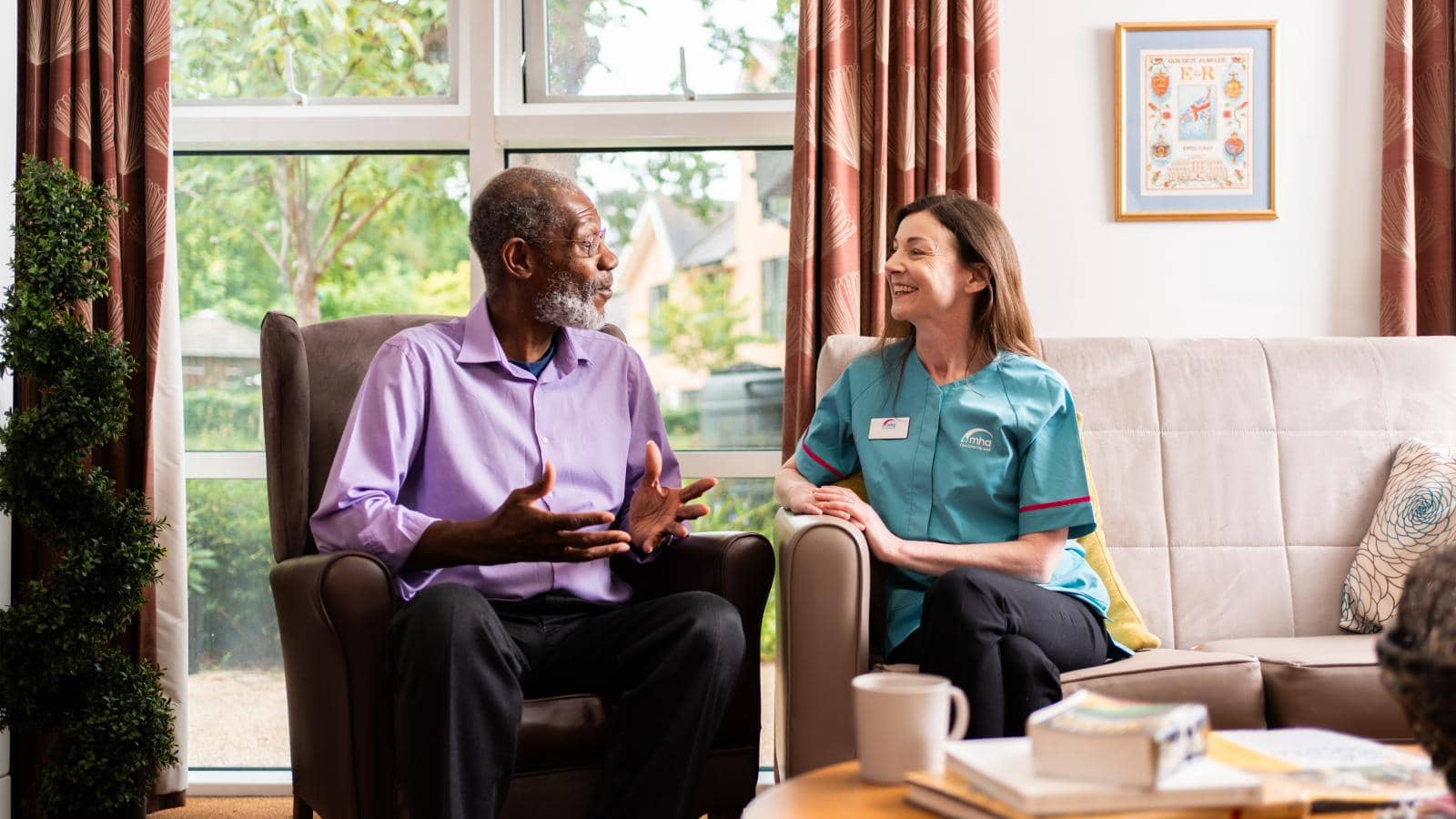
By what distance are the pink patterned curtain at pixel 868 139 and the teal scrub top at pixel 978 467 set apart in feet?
1.93

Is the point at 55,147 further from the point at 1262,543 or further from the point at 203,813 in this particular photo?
the point at 1262,543

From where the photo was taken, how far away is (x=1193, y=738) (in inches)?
39.7

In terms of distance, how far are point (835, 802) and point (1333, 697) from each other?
3.81 feet

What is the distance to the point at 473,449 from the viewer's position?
2.06 metres

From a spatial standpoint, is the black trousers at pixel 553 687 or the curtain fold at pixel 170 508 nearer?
the black trousers at pixel 553 687

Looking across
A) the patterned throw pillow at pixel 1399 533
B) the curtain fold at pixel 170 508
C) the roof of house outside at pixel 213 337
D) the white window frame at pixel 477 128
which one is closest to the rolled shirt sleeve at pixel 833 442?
the white window frame at pixel 477 128

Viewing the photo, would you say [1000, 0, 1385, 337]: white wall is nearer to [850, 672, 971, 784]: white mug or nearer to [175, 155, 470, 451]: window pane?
[175, 155, 470, 451]: window pane

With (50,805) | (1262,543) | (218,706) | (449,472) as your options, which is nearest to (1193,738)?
(449,472)

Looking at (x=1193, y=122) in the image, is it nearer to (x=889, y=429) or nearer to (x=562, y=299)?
(x=889, y=429)

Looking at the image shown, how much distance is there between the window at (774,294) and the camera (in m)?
3.07

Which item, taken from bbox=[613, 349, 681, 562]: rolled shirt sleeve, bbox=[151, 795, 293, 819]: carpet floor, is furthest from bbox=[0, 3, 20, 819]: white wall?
bbox=[613, 349, 681, 562]: rolled shirt sleeve

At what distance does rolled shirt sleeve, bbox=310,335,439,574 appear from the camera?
189cm

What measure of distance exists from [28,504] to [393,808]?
1197 mm

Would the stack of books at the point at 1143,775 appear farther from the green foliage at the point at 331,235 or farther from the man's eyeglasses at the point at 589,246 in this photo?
the green foliage at the point at 331,235
